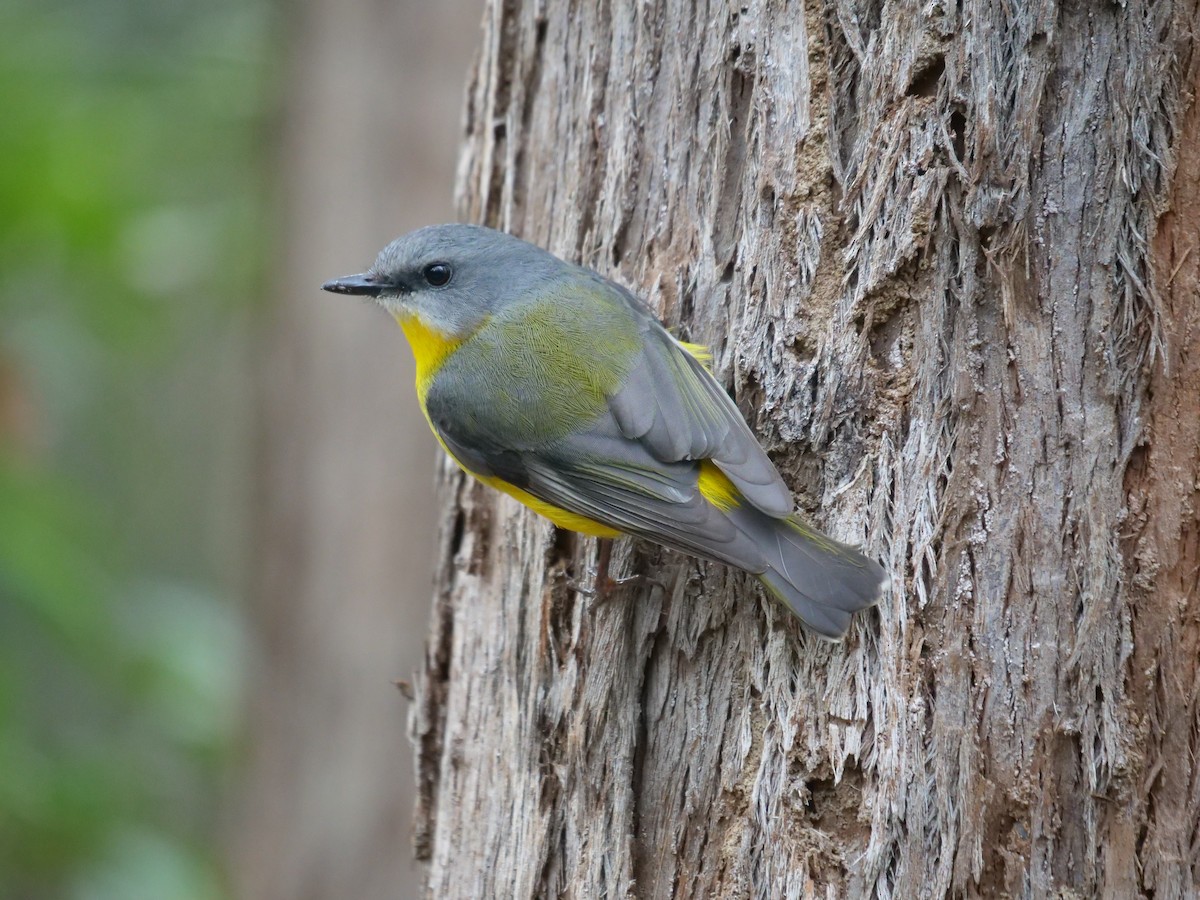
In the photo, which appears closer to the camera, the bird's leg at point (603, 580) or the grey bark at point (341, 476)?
the bird's leg at point (603, 580)

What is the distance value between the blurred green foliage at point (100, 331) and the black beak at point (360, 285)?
59.4 inches

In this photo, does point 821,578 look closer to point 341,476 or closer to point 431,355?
point 431,355

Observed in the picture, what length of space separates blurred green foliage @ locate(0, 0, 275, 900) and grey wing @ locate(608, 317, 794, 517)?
7.37 feet

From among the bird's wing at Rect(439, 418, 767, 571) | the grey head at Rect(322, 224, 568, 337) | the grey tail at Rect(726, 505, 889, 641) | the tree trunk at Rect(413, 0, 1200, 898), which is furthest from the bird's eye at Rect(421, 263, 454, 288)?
the grey tail at Rect(726, 505, 889, 641)

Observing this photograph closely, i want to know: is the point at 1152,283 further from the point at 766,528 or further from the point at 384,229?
the point at 384,229

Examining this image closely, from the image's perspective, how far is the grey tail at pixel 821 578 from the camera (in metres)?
2.13

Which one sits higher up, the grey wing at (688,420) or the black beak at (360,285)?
the black beak at (360,285)

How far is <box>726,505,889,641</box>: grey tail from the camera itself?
2.13 meters

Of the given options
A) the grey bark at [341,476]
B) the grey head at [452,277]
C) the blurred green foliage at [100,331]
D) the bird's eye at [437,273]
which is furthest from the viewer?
the grey bark at [341,476]

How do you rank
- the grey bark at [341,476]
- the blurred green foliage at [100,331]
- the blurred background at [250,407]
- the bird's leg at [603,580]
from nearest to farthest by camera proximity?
1. the bird's leg at [603,580]
2. the blurred green foliage at [100,331]
3. the blurred background at [250,407]
4. the grey bark at [341,476]

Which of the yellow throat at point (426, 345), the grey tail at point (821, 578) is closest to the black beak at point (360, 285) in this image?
the yellow throat at point (426, 345)

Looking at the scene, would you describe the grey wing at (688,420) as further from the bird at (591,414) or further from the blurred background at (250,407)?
the blurred background at (250,407)

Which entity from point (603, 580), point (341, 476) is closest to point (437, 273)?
point (603, 580)

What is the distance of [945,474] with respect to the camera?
2.20 meters
